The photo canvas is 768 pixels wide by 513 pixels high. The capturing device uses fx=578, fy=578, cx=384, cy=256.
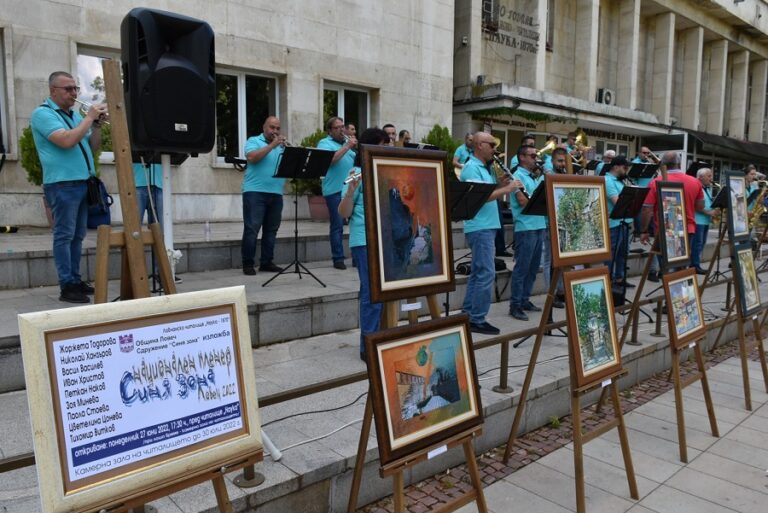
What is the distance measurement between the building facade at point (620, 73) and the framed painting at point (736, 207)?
937cm

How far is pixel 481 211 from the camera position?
18.6 ft

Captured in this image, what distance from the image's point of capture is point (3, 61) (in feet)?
26.3

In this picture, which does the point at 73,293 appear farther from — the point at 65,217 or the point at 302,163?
the point at 302,163

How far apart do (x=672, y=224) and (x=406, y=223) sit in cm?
296

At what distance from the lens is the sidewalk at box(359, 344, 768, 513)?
3525mm

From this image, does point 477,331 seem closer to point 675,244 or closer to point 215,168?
point 675,244

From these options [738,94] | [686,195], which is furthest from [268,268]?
[738,94]

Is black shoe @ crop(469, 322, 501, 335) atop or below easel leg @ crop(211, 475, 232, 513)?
below

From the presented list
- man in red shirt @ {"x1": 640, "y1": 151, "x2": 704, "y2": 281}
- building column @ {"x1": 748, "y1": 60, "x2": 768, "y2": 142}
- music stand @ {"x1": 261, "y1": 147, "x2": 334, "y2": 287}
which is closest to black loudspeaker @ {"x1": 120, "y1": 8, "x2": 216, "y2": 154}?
music stand @ {"x1": 261, "y1": 147, "x2": 334, "y2": 287}

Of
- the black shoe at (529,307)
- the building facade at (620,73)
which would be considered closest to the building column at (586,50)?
the building facade at (620,73)

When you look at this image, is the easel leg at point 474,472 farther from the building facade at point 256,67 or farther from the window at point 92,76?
the window at point 92,76

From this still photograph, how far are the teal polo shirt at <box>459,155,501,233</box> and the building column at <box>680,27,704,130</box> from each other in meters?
22.4

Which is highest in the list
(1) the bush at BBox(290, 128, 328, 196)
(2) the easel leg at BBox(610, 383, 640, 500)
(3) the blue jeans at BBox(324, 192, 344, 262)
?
(1) the bush at BBox(290, 128, 328, 196)

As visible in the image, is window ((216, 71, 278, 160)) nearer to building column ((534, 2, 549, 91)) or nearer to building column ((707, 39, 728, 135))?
building column ((534, 2, 549, 91))
